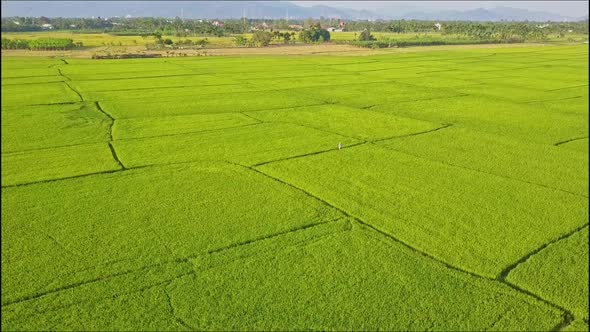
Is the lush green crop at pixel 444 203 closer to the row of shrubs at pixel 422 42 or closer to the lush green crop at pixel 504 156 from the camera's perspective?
the lush green crop at pixel 504 156

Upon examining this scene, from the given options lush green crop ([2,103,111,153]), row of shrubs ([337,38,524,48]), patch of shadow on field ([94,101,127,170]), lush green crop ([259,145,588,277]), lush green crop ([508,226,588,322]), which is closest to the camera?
lush green crop ([508,226,588,322])

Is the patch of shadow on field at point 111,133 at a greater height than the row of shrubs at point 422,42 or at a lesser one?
lesser

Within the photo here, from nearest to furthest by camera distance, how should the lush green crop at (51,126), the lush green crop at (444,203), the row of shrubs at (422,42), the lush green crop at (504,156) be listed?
the lush green crop at (444,203) → the lush green crop at (504,156) → the lush green crop at (51,126) → the row of shrubs at (422,42)

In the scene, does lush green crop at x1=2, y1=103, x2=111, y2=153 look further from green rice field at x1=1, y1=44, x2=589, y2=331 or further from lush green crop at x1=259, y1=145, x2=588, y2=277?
lush green crop at x1=259, y1=145, x2=588, y2=277

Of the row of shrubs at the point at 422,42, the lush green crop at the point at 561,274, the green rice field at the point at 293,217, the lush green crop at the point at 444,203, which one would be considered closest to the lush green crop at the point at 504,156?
the green rice field at the point at 293,217

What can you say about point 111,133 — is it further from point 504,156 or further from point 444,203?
point 504,156

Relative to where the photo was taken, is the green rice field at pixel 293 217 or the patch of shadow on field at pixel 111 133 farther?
the patch of shadow on field at pixel 111 133

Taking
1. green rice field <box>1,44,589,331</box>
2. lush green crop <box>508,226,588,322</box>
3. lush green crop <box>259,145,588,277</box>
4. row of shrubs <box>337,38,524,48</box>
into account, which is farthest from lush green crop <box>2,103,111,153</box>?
row of shrubs <box>337,38,524,48</box>

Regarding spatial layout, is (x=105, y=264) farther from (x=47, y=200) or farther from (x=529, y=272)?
(x=529, y=272)
